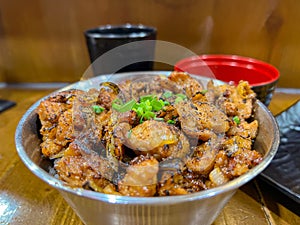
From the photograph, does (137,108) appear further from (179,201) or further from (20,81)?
(20,81)

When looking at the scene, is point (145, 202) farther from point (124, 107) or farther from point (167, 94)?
point (167, 94)

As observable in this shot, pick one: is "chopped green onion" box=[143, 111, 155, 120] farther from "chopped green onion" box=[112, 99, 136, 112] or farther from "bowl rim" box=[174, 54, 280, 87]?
"bowl rim" box=[174, 54, 280, 87]

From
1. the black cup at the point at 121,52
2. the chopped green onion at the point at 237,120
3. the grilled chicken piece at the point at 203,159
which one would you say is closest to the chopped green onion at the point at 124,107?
the grilled chicken piece at the point at 203,159

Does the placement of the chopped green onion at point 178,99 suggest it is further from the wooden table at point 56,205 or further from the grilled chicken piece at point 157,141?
the wooden table at point 56,205

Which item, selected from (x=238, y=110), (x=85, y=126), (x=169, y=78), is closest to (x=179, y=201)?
(x=85, y=126)

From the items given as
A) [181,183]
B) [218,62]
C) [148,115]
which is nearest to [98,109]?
[148,115]

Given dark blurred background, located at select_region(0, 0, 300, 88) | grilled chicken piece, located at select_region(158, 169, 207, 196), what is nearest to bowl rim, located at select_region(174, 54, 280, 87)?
A: dark blurred background, located at select_region(0, 0, 300, 88)
